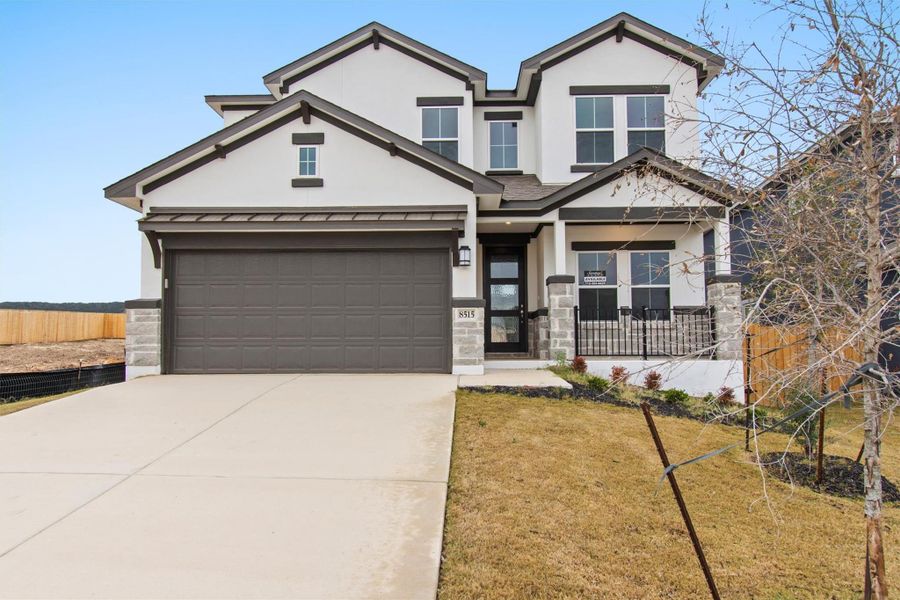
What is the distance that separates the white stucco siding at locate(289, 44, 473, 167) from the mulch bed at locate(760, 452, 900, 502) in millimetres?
9865

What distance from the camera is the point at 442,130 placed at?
45.2 ft

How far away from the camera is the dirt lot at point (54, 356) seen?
21.3 meters

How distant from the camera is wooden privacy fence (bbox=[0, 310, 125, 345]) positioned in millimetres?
28672

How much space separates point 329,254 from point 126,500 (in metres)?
6.87

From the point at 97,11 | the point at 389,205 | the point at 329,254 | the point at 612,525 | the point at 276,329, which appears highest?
the point at 97,11

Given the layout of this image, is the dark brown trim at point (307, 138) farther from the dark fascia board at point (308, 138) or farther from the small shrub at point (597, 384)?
the small shrub at point (597, 384)

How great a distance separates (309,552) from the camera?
3.82m

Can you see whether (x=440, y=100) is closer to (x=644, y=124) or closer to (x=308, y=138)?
(x=308, y=138)

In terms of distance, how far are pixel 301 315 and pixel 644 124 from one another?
9.30m

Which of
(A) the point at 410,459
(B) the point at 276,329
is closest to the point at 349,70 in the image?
(B) the point at 276,329

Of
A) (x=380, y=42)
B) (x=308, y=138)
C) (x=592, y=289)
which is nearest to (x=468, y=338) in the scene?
(x=592, y=289)

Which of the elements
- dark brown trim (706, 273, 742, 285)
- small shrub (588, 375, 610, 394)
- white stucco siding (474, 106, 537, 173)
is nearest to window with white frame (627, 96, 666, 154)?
white stucco siding (474, 106, 537, 173)

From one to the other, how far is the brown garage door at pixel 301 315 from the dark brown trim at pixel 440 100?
5058mm

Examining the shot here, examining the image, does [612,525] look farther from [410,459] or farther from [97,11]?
[97,11]
